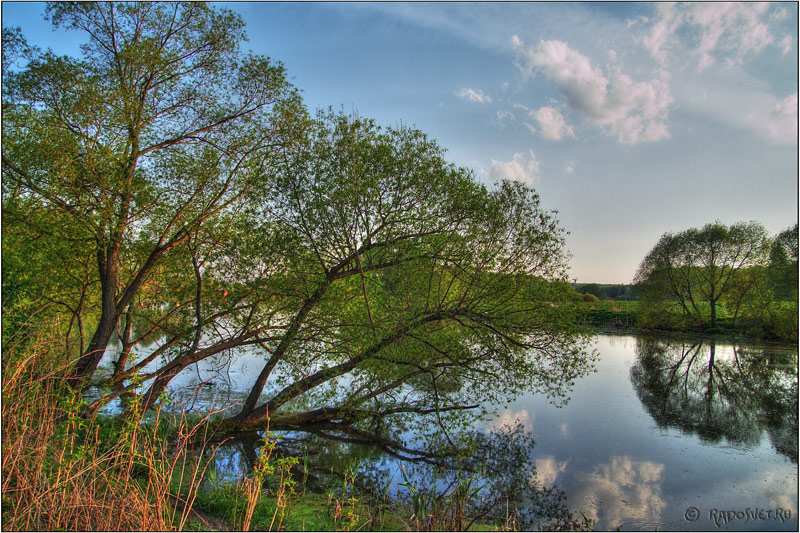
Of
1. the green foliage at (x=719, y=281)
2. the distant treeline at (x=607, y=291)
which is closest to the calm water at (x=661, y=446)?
the green foliage at (x=719, y=281)

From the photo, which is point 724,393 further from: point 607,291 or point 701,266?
point 607,291

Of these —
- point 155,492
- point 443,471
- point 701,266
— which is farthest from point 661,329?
point 155,492

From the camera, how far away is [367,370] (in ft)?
38.7

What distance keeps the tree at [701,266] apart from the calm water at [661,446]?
17.8 meters

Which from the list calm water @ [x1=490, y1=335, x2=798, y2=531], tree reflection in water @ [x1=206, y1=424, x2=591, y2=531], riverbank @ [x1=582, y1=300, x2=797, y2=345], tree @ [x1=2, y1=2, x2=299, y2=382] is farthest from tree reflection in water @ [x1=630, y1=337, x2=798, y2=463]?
tree @ [x1=2, y1=2, x2=299, y2=382]

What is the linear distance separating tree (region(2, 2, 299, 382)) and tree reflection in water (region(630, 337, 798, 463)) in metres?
13.9

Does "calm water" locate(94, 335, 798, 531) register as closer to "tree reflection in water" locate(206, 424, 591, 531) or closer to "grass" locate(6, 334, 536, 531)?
"tree reflection in water" locate(206, 424, 591, 531)

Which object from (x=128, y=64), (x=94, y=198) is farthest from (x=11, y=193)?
(x=128, y=64)

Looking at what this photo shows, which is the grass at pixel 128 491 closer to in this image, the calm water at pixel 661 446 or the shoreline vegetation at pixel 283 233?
the calm water at pixel 661 446

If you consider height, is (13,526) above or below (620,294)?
below

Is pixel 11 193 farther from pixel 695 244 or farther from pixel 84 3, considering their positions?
pixel 695 244

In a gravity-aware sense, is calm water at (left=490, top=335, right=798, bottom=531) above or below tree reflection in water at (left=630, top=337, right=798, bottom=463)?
below

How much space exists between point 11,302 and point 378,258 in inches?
300

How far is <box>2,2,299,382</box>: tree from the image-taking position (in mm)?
10156
